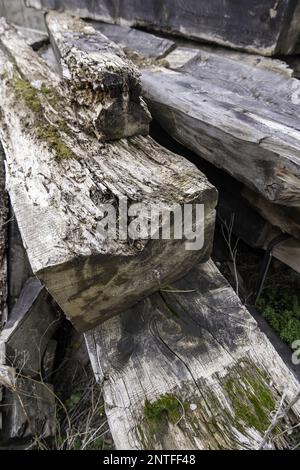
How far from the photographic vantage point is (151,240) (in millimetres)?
1543

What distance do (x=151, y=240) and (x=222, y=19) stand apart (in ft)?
7.33

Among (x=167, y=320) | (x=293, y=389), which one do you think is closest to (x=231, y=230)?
(x=167, y=320)

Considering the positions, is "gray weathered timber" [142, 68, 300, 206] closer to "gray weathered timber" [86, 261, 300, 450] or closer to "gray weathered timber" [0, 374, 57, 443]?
"gray weathered timber" [86, 261, 300, 450]

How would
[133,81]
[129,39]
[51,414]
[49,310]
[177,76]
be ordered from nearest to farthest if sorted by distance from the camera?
1. [133,81]
2. [51,414]
3. [49,310]
4. [177,76]
5. [129,39]

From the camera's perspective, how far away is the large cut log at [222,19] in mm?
2549

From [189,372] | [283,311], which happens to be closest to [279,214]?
[283,311]

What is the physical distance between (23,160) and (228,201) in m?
1.45

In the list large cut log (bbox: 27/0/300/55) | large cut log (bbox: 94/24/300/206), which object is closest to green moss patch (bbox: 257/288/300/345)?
large cut log (bbox: 94/24/300/206)

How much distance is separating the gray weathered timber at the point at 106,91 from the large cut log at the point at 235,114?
357 mm

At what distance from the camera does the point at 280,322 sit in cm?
244

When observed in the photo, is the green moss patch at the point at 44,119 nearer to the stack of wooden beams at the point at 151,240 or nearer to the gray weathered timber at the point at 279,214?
the stack of wooden beams at the point at 151,240

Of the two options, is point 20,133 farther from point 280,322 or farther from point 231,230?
point 280,322

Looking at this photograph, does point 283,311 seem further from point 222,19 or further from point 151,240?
point 222,19

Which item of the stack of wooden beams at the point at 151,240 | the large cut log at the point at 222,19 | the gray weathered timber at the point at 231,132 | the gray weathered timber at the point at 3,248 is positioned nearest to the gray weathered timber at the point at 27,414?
the stack of wooden beams at the point at 151,240
